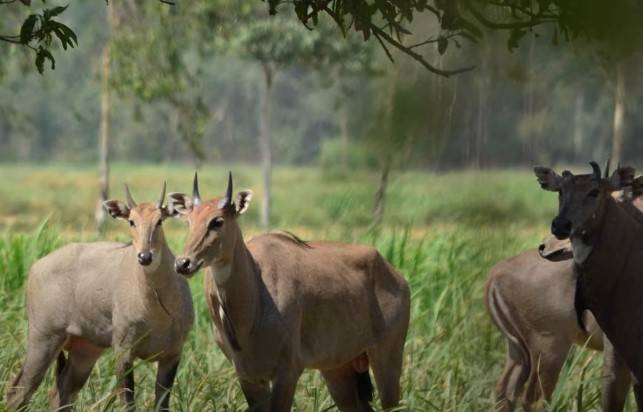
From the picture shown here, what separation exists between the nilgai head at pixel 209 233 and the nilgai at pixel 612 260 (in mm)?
1478

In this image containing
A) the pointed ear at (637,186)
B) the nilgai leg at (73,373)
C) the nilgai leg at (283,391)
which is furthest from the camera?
the nilgai leg at (73,373)

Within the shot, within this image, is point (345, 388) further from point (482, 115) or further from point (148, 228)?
point (482, 115)

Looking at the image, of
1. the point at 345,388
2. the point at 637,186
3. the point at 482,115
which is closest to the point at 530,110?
the point at 637,186

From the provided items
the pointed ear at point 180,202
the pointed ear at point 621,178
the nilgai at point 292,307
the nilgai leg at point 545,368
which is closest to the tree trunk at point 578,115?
the nilgai leg at point 545,368

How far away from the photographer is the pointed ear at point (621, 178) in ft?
21.2

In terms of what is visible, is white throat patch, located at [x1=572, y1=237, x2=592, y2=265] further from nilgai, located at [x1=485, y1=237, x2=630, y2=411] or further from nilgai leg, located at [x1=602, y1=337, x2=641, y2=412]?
nilgai, located at [x1=485, y1=237, x2=630, y2=411]

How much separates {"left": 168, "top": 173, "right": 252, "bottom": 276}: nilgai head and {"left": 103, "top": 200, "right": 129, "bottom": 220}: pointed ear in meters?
1.11

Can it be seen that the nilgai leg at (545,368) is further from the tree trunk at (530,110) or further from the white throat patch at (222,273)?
the white throat patch at (222,273)

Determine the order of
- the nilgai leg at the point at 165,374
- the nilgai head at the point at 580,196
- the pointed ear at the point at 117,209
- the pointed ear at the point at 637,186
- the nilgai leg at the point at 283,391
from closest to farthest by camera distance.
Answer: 1. the nilgai head at the point at 580,196
2. the pointed ear at the point at 637,186
3. the nilgai leg at the point at 283,391
4. the nilgai leg at the point at 165,374
5. the pointed ear at the point at 117,209

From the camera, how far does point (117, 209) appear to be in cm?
821

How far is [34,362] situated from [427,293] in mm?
3684

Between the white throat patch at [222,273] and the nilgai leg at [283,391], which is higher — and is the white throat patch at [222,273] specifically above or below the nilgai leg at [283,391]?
above

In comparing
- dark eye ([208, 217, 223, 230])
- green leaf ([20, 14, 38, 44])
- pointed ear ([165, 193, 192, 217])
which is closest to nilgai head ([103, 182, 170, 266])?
pointed ear ([165, 193, 192, 217])

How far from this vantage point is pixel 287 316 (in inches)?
276
